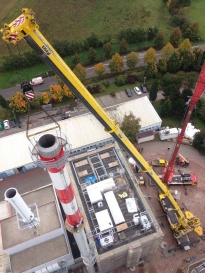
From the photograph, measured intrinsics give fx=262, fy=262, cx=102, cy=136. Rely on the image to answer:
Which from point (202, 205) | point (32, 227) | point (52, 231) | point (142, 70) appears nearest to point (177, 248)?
point (202, 205)

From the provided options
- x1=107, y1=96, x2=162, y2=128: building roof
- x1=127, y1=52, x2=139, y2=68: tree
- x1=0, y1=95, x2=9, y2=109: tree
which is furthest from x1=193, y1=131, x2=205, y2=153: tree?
x1=0, y1=95, x2=9, y2=109: tree

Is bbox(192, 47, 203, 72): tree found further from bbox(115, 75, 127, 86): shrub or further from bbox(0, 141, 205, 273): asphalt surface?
bbox(0, 141, 205, 273): asphalt surface

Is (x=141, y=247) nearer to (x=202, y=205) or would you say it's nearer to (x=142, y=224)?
(x=142, y=224)

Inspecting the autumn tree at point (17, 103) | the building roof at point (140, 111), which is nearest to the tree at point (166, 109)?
the building roof at point (140, 111)

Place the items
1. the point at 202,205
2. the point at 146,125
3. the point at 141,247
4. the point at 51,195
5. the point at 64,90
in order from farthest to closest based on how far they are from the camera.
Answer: the point at 64,90, the point at 146,125, the point at 202,205, the point at 51,195, the point at 141,247

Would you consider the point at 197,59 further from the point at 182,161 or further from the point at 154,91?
the point at 182,161

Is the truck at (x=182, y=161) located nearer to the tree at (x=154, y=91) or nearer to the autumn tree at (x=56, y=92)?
the tree at (x=154, y=91)
